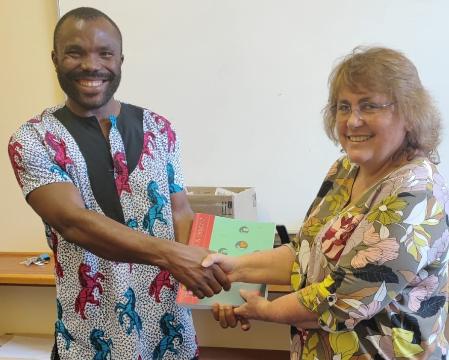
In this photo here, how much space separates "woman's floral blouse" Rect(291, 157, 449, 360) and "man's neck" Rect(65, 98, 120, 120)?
0.70 metres

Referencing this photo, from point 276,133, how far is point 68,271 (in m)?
1.42

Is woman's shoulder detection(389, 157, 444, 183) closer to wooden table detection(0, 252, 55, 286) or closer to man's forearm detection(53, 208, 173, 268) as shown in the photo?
man's forearm detection(53, 208, 173, 268)

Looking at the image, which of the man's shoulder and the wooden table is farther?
the wooden table

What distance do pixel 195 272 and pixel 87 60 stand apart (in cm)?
68

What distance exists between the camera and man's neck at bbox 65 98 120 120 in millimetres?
Answer: 1544

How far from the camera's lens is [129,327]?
1.50m

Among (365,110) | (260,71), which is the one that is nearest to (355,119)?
(365,110)

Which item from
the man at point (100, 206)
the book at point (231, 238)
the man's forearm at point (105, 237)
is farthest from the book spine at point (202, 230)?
the man's forearm at point (105, 237)

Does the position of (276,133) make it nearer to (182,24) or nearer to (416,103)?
(182,24)

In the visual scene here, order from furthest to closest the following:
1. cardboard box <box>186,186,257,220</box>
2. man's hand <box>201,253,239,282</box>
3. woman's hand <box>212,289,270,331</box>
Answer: cardboard box <box>186,186,257,220</box>, man's hand <box>201,253,239,282</box>, woman's hand <box>212,289,270,331</box>

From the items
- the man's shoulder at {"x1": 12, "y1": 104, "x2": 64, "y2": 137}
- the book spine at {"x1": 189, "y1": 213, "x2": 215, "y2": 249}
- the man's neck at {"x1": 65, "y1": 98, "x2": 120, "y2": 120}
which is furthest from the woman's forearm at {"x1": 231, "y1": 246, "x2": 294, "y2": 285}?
the man's shoulder at {"x1": 12, "y1": 104, "x2": 64, "y2": 137}

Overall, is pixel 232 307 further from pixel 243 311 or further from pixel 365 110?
pixel 365 110

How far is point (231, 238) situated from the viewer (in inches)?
68.5

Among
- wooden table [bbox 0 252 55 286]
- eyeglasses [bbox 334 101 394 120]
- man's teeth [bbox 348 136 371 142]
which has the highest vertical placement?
eyeglasses [bbox 334 101 394 120]
